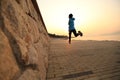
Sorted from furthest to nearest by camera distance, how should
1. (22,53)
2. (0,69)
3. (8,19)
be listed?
(22,53) → (8,19) → (0,69)

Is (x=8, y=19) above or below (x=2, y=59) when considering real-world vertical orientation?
above

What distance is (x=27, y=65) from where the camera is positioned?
9.25ft


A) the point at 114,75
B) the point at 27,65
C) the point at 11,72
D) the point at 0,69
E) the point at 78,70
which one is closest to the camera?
the point at 0,69

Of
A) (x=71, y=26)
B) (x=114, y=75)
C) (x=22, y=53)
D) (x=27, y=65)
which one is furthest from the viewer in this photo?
(x=71, y=26)

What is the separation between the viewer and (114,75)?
185 inches

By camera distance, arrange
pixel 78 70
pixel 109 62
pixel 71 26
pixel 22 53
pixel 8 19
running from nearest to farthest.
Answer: pixel 8 19, pixel 22 53, pixel 78 70, pixel 109 62, pixel 71 26

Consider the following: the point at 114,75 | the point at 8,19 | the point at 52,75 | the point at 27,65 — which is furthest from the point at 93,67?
the point at 8,19

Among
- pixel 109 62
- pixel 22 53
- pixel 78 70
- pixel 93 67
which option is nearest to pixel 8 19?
pixel 22 53

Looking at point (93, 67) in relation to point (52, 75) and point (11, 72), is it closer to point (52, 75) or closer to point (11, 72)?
point (52, 75)

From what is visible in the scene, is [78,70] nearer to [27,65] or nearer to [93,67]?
[93,67]

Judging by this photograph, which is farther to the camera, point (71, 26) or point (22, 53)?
point (71, 26)

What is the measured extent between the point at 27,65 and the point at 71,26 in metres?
8.70

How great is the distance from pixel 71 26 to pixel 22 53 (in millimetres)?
8944

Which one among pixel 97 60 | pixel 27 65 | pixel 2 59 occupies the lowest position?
pixel 97 60
